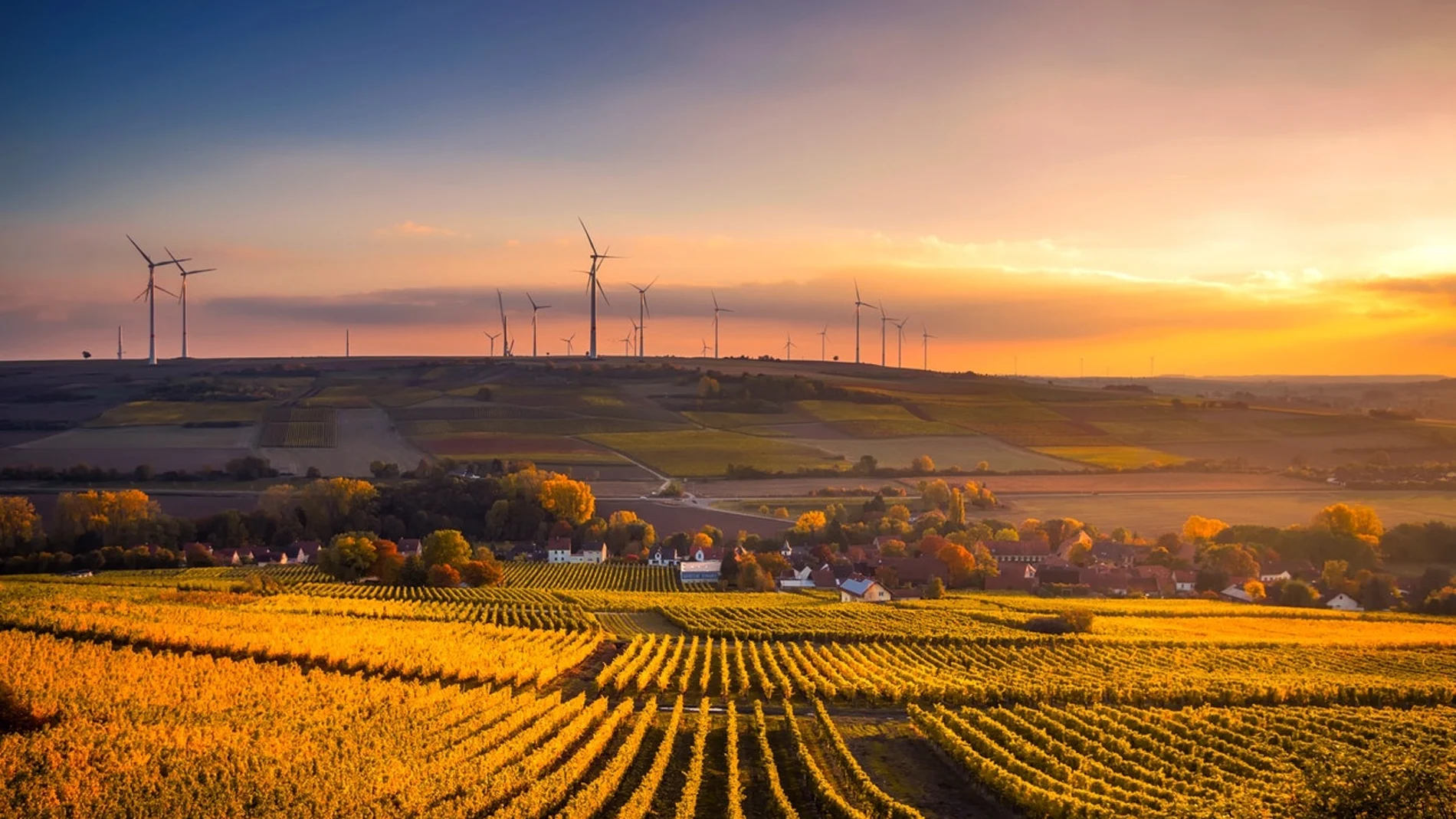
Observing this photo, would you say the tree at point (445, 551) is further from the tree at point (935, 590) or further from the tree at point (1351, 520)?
the tree at point (1351, 520)

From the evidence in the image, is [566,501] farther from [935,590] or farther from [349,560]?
[935,590]

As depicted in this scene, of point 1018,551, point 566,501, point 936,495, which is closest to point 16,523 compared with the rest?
point 566,501

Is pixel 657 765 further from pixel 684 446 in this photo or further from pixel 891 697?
pixel 684 446

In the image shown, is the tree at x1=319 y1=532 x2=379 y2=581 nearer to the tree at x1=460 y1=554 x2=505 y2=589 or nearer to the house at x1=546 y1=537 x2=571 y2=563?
the tree at x1=460 y1=554 x2=505 y2=589

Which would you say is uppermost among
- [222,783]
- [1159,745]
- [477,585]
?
[222,783]

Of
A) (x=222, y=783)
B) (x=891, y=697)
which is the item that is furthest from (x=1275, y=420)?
(x=222, y=783)

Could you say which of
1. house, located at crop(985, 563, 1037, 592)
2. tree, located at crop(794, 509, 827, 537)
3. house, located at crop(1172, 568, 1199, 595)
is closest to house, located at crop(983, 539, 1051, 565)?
house, located at crop(985, 563, 1037, 592)

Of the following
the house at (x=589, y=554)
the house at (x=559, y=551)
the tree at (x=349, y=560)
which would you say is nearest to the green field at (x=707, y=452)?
the house at (x=589, y=554)
